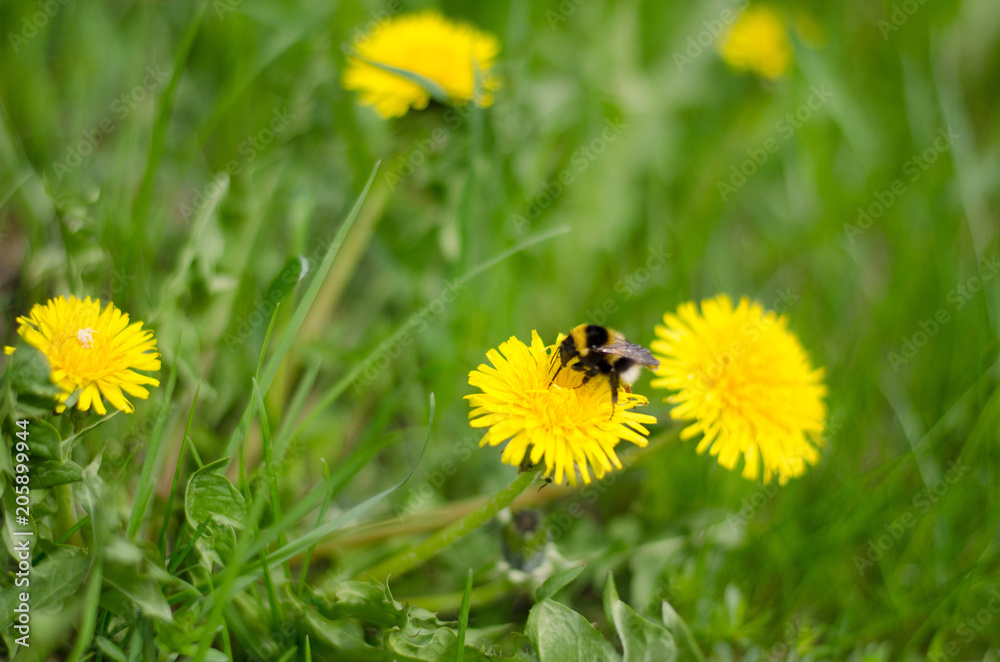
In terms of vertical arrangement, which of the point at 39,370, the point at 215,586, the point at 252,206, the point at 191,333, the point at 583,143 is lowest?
the point at 215,586

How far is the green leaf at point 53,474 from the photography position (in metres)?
1.23

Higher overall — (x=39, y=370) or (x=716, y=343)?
(x=716, y=343)

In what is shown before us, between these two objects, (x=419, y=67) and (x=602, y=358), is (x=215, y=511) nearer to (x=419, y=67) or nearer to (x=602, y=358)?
(x=602, y=358)

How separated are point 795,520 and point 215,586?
4.69ft

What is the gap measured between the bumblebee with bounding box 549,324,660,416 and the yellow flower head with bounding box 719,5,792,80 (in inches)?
89.4

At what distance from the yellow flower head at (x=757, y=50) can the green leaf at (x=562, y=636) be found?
105 inches

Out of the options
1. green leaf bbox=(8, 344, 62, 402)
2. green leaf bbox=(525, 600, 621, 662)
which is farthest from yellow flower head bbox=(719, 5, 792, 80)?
green leaf bbox=(8, 344, 62, 402)

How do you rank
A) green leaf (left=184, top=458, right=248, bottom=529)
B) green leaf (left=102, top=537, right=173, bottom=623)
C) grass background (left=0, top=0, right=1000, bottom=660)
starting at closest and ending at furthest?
green leaf (left=102, top=537, right=173, bottom=623) < green leaf (left=184, top=458, right=248, bottom=529) < grass background (left=0, top=0, right=1000, bottom=660)

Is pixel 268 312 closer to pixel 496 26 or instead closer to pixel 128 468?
pixel 128 468

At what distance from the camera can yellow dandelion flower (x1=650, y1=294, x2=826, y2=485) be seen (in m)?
1.48

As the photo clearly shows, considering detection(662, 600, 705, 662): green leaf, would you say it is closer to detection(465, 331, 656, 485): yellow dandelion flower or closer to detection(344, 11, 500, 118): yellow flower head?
detection(465, 331, 656, 485): yellow dandelion flower

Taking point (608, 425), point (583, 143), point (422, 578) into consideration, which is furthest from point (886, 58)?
point (422, 578)

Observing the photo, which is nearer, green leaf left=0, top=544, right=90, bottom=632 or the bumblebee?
green leaf left=0, top=544, right=90, bottom=632

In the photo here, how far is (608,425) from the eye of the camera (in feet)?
4.28
